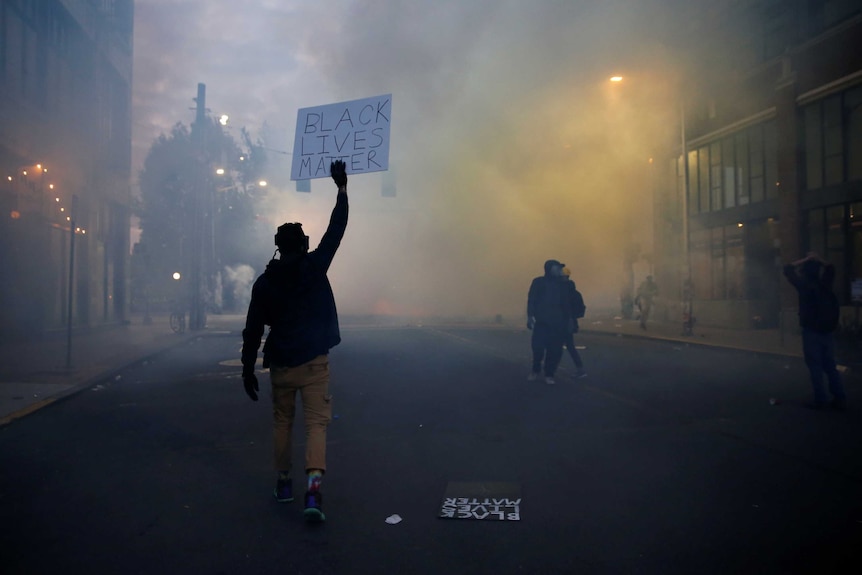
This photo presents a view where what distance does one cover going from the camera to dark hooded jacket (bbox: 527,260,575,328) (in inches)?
319

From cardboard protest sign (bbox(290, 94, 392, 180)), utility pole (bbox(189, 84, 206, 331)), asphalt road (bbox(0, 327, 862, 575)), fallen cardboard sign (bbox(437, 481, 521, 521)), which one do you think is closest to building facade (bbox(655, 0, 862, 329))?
asphalt road (bbox(0, 327, 862, 575))

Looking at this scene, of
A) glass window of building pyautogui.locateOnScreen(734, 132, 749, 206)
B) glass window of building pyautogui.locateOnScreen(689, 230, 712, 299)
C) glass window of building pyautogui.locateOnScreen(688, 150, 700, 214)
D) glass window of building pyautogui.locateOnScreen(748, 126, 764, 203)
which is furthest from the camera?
glass window of building pyautogui.locateOnScreen(688, 150, 700, 214)

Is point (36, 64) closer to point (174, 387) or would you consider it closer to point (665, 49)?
point (174, 387)

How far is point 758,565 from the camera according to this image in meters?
2.80

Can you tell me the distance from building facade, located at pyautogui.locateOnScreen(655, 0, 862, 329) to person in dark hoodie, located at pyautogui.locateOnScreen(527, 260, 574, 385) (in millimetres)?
7366

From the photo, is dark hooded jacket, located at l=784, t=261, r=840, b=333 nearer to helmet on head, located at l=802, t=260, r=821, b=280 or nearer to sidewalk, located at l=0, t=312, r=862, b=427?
helmet on head, located at l=802, t=260, r=821, b=280

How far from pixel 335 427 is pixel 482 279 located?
85.3 feet

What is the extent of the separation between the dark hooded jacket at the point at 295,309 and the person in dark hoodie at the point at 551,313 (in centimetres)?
486

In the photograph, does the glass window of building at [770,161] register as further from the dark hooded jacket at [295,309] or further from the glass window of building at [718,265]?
the dark hooded jacket at [295,309]

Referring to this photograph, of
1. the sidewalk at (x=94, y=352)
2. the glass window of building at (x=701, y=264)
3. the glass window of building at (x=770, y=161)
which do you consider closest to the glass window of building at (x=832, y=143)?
the glass window of building at (x=770, y=161)

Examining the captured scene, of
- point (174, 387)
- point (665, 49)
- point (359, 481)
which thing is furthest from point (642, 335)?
point (359, 481)

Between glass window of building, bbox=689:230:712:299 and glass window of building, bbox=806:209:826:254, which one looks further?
glass window of building, bbox=689:230:712:299

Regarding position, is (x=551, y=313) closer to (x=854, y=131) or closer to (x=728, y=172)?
(x=854, y=131)

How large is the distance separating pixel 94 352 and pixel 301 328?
429 inches
